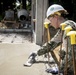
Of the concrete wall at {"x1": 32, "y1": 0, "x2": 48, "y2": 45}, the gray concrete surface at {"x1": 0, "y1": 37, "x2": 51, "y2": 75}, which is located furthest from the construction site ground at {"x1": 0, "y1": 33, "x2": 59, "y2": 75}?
the concrete wall at {"x1": 32, "y1": 0, "x2": 48, "y2": 45}

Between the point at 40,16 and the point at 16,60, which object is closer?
the point at 16,60

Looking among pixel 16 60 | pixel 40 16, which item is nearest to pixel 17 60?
pixel 16 60

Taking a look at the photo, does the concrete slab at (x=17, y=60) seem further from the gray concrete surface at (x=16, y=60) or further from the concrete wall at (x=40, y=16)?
the concrete wall at (x=40, y=16)

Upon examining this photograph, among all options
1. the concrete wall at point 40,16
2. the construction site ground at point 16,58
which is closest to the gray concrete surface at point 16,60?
the construction site ground at point 16,58

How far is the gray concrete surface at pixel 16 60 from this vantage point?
5.67 meters

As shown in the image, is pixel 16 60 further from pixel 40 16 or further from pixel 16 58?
pixel 40 16

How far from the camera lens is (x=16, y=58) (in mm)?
6973

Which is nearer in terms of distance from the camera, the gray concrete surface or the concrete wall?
the gray concrete surface

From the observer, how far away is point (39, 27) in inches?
356

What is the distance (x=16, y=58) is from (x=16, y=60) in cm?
26

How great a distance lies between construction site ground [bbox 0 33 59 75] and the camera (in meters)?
5.68

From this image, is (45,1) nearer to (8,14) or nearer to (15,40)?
(15,40)

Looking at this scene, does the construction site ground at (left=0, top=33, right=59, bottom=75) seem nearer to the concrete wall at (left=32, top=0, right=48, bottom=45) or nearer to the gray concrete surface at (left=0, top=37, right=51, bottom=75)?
the gray concrete surface at (left=0, top=37, right=51, bottom=75)

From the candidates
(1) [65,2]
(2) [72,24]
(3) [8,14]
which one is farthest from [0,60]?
(3) [8,14]
